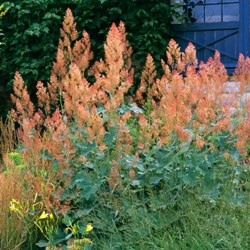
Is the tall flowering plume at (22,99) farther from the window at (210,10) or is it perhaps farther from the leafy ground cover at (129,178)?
the window at (210,10)

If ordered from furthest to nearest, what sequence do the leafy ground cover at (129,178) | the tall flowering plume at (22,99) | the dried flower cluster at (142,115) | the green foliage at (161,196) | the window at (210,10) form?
the window at (210,10) < the tall flowering plume at (22,99) < the dried flower cluster at (142,115) < the leafy ground cover at (129,178) < the green foliage at (161,196)

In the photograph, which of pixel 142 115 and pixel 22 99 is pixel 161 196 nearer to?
pixel 142 115

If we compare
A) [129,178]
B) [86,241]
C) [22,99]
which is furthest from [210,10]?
[86,241]

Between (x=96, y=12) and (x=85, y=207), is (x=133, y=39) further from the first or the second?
(x=85, y=207)

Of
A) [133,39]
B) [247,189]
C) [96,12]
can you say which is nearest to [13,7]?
[96,12]

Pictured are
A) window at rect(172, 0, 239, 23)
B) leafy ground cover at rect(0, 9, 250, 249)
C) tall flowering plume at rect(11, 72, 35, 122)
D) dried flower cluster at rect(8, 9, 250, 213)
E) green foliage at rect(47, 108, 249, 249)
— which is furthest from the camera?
window at rect(172, 0, 239, 23)

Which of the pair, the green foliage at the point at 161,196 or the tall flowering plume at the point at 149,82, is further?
the tall flowering plume at the point at 149,82

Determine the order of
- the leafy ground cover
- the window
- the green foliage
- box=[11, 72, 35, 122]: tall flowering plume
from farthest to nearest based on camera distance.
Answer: the window
box=[11, 72, 35, 122]: tall flowering plume
the leafy ground cover
the green foliage

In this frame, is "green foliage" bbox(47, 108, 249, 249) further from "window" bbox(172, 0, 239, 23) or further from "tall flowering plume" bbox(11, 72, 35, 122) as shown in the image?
"window" bbox(172, 0, 239, 23)

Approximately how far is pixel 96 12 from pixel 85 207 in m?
4.77

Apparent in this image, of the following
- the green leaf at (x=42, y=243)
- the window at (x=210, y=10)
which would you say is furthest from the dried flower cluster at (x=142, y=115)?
the window at (x=210, y=10)

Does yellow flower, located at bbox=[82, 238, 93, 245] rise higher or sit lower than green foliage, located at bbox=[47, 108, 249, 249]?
lower

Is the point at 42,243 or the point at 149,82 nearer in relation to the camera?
Answer: the point at 42,243

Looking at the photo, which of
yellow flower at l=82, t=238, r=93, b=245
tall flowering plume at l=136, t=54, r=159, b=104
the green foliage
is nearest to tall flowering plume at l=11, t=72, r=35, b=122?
the green foliage
